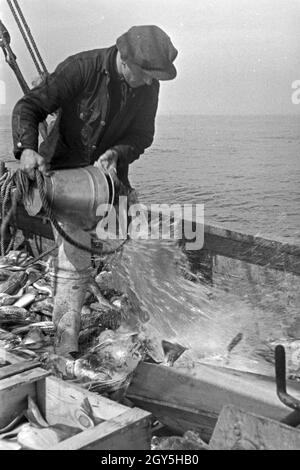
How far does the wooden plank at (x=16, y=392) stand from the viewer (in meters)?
2.62

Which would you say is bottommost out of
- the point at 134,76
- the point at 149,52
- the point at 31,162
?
the point at 31,162

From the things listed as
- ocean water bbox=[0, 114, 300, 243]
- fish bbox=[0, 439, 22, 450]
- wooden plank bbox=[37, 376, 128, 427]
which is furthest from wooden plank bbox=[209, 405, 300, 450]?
ocean water bbox=[0, 114, 300, 243]

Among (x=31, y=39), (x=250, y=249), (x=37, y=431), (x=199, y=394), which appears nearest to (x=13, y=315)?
(x=250, y=249)

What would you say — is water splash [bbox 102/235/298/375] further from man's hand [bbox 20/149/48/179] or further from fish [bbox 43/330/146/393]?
man's hand [bbox 20/149/48/179]

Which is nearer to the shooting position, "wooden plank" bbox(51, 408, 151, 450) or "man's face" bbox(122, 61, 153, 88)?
"wooden plank" bbox(51, 408, 151, 450)

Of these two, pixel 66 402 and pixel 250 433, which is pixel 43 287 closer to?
pixel 66 402

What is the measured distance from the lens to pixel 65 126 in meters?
4.39

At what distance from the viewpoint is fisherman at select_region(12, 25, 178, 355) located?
391cm

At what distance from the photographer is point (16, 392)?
268 centimetres

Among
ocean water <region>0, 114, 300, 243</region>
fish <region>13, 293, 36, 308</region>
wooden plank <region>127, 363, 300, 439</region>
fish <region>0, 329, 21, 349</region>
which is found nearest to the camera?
wooden plank <region>127, 363, 300, 439</region>

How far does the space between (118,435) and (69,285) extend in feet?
6.60

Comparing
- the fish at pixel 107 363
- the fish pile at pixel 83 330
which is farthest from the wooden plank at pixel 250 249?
the fish at pixel 107 363
